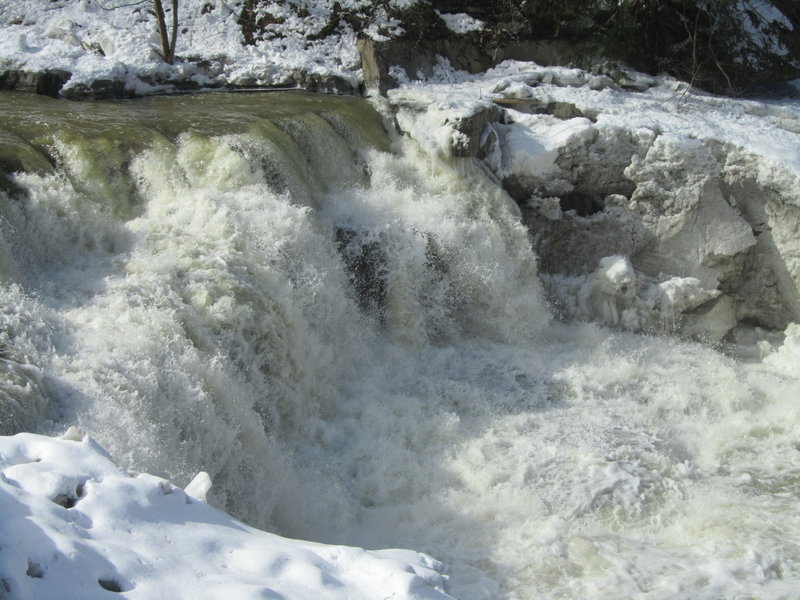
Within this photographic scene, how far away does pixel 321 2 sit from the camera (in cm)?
1152

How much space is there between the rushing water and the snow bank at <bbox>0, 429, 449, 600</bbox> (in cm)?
88

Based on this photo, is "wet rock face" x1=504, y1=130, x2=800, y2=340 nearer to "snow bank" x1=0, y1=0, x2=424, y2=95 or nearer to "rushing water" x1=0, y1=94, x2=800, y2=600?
"rushing water" x1=0, y1=94, x2=800, y2=600

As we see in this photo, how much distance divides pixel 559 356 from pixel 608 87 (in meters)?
4.42

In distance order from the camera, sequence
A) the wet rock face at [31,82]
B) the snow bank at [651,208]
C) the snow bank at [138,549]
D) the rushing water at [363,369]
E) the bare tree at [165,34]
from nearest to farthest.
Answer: the snow bank at [138,549], the rushing water at [363,369], the snow bank at [651,208], the wet rock face at [31,82], the bare tree at [165,34]

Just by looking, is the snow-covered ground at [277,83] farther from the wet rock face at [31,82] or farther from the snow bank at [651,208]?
the wet rock face at [31,82]

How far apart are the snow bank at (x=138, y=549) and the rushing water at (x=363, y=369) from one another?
88 centimetres

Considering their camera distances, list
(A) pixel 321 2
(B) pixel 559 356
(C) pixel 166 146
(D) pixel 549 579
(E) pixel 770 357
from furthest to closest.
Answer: (A) pixel 321 2, (E) pixel 770 357, (B) pixel 559 356, (C) pixel 166 146, (D) pixel 549 579

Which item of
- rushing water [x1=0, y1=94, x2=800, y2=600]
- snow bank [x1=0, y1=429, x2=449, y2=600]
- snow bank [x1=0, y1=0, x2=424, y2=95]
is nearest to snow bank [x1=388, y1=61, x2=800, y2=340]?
rushing water [x1=0, y1=94, x2=800, y2=600]

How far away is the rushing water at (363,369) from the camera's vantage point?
14.8 ft

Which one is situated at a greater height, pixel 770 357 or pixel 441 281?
pixel 441 281

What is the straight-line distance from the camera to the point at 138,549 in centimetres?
283

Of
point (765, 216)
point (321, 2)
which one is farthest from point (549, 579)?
point (321, 2)

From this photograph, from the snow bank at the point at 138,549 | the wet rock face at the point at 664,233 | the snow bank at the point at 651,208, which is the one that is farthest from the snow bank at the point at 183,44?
the snow bank at the point at 138,549

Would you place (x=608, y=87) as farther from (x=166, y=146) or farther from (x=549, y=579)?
(x=549, y=579)
